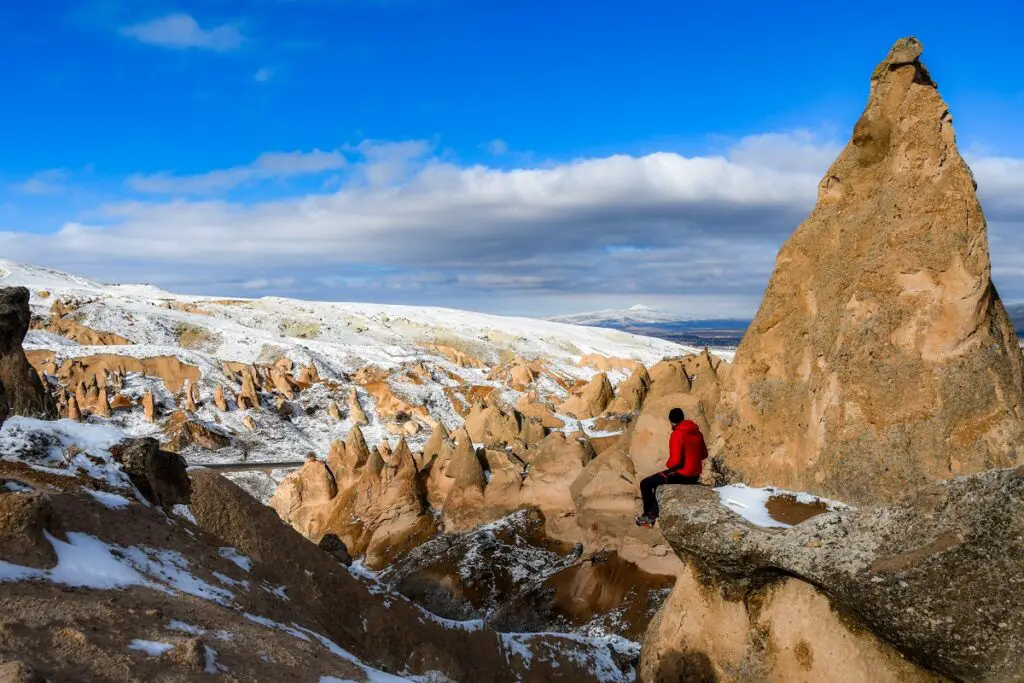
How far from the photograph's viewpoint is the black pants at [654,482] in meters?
12.9

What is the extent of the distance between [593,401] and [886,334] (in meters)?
38.8

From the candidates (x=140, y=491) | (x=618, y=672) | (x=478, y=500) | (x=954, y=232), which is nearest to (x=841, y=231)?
(x=954, y=232)

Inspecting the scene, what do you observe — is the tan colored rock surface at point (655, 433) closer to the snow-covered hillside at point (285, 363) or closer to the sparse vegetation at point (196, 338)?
the snow-covered hillside at point (285, 363)

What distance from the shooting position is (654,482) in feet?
44.8

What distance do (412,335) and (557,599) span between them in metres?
118

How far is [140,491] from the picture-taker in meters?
15.2

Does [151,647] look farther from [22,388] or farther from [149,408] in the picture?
[149,408]

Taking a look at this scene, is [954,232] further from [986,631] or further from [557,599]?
[557,599]

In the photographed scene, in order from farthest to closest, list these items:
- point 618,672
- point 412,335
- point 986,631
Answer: point 412,335 → point 618,672 → point 986,631

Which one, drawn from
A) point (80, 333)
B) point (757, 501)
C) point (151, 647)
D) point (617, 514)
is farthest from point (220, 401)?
point (757, 501)

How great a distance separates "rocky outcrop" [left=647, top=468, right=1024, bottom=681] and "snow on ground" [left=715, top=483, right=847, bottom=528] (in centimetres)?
100

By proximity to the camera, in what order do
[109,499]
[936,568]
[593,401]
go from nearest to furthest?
[936,568] < [109,499] < [593,401]

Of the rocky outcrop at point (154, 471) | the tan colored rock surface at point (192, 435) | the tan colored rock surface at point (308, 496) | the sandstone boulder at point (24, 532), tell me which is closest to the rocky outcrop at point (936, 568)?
the sandstone boulder at point (24, 532)

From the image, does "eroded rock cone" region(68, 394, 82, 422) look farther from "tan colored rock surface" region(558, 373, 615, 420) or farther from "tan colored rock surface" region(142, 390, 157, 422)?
"tan colored rock surface" region(558, 373, 615, 420)
